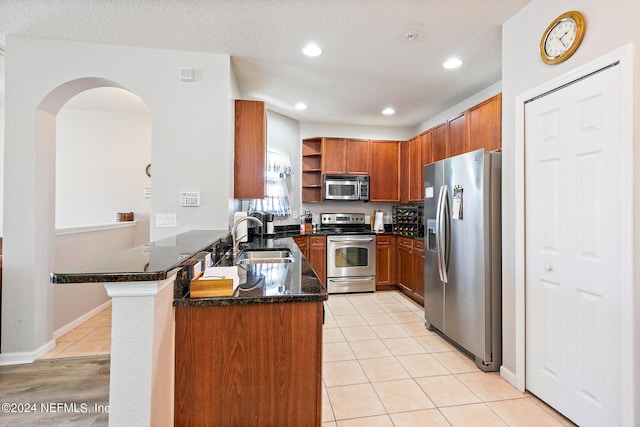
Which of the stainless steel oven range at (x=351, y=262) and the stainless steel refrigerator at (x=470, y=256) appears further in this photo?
the stainless steel oven range at (x=351, y=262)

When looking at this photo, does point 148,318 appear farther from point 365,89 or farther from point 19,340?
point 365,89

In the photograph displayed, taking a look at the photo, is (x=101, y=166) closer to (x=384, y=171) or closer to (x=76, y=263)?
(x=76, y=263)

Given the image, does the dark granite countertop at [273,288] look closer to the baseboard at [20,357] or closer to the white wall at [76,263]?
the baseboard at [20,357]

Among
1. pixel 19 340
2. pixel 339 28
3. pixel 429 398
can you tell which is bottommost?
pixel 429 398

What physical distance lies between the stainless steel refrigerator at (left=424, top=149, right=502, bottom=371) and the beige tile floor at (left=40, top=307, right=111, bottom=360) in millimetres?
3056

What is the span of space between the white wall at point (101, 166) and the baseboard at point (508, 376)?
4539mm

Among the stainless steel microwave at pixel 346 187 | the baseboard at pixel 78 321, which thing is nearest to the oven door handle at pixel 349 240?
the stainless steel microwave at pixel 346 187

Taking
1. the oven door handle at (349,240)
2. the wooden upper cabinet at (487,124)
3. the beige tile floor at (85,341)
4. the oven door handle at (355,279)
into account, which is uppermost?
the wooden upper cabinet at (487,124)

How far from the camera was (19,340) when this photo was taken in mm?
2318

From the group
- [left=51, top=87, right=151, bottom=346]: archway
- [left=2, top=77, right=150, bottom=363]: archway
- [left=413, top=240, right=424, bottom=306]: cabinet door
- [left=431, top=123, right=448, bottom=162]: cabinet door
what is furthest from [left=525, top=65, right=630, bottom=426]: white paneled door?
[left=51, top=87, right=151, bottom=346]: archway

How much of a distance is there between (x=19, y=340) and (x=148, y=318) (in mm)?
2333

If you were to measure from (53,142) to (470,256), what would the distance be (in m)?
3.74

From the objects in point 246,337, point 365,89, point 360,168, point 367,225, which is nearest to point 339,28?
point 365,89

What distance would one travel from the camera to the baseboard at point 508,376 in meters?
2.08
